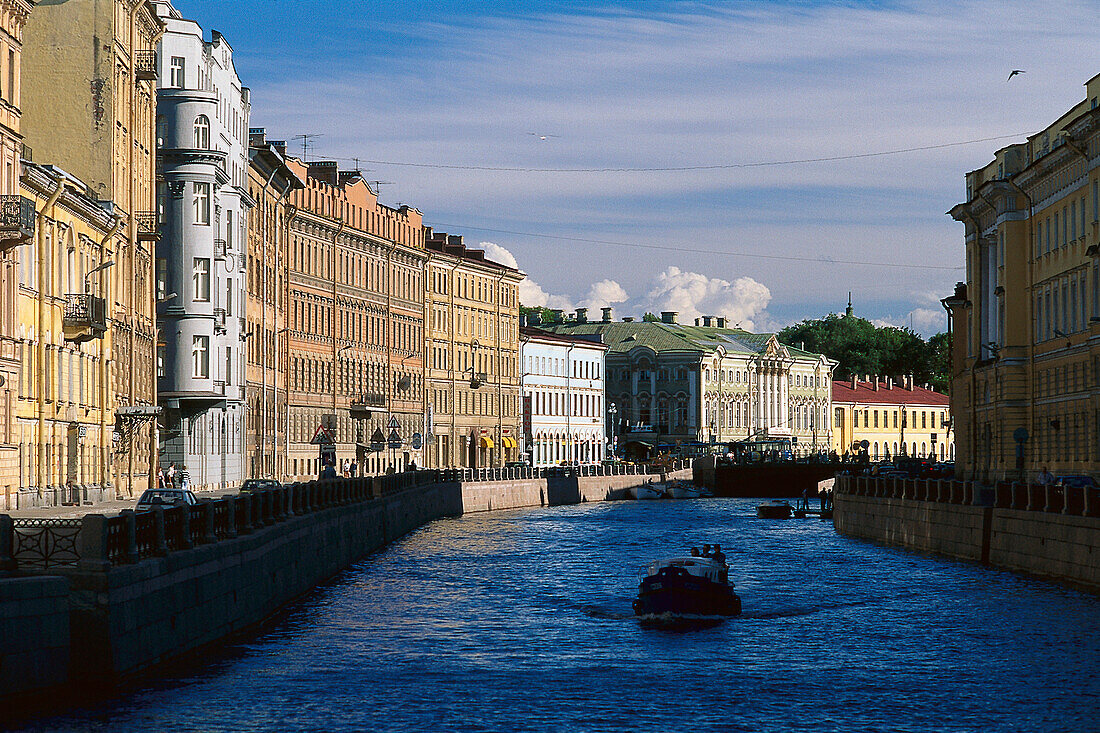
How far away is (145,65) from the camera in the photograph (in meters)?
74.4

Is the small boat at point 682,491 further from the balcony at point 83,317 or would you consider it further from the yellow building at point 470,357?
the balcony at point 83,317

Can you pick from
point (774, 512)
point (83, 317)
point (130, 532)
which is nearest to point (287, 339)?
point (774, 512)

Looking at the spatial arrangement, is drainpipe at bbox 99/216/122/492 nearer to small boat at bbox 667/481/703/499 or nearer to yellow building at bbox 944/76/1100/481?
yellow building at bbox 944/76/1100/481

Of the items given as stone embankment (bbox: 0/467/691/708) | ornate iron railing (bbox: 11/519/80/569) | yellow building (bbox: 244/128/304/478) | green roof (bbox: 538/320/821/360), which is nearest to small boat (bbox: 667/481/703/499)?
yellow building (bbox: 244/128/304/478)

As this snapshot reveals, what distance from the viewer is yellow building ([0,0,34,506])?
168ft

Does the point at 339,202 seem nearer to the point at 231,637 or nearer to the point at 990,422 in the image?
the point at 990,422

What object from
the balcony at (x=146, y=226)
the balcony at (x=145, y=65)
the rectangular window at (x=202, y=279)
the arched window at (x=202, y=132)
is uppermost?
the balcony at (x=145, y=65)

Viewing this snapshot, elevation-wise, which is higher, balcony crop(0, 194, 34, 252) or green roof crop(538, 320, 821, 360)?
green roof crop(538, 320, 821, 360)

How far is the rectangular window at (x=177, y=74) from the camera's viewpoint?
81688 millimetres

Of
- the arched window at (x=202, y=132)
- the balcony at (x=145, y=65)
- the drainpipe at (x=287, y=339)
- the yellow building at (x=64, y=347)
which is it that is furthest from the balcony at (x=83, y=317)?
the drainpipe at (x=287, y=339)

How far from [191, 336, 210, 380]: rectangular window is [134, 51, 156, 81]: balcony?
43.2ft

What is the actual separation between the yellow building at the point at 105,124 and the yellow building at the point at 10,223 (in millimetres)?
11102

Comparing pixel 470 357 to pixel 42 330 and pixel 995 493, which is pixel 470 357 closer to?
pixel 42 330

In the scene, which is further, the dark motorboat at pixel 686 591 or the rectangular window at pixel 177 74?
the rectangular window at pixel 177 74
